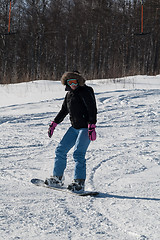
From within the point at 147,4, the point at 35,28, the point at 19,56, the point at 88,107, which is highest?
the point at 147,4

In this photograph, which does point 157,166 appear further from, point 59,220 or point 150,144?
point 59,220

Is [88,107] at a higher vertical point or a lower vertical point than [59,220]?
higher

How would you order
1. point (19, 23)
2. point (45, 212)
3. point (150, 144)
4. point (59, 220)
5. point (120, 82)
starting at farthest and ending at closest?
point (19, 23) < point (120, 82) < point (150, 144) < point (45, 212) < point (59, 220)

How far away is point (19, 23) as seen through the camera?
95.2ft

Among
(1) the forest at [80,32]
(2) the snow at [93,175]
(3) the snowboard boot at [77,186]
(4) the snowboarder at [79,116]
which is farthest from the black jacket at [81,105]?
(1) the forest at [80,32]

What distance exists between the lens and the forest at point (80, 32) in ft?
89.7

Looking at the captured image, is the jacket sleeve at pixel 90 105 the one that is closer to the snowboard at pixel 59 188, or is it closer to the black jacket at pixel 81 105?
the black jacket at pixel 81 105

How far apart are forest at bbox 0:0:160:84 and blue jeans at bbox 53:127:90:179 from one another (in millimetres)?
22799

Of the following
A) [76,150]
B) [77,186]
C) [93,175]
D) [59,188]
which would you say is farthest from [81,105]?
[93,175]

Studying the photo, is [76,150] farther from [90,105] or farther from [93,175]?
[93,175]

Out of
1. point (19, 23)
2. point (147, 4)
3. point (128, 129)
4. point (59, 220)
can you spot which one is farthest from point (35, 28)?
point (59, 220)

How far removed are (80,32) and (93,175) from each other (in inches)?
1104

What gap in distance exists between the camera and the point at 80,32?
31.1m

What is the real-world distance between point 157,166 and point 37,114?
4.63m
